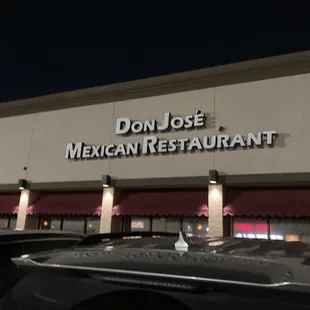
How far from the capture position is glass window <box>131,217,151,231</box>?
13648 millimetres

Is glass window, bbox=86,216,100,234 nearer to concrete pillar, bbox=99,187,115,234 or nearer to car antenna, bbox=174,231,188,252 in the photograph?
concrete pillar, bbox=99,187,115,234

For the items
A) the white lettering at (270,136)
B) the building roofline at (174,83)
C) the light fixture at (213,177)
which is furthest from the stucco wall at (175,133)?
the light fixture at (213,177)

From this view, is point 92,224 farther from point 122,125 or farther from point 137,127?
point 137,127

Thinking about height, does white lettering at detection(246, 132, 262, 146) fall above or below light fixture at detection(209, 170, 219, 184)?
above

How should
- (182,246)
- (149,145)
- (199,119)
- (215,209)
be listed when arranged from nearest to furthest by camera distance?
(182,246), (215,209), (199,119), (149,145)

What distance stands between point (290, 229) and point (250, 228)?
1.26 meters

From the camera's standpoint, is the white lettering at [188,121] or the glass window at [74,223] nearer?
the white lettering at [188,121]

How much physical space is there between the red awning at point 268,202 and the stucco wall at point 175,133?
77 centimetres

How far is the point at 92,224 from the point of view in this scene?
577 inches

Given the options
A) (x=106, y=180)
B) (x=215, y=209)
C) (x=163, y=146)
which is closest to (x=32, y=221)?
(x=106, y=180)

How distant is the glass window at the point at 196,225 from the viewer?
42.1 ft

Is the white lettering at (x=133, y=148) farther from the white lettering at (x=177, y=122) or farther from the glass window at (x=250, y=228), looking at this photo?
the glass window at (x=250, y=228)

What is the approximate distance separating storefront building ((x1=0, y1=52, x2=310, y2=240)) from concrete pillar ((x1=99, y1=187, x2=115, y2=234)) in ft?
0.12

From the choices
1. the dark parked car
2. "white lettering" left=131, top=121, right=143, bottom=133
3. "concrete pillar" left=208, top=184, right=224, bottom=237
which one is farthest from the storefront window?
the dark parked car
